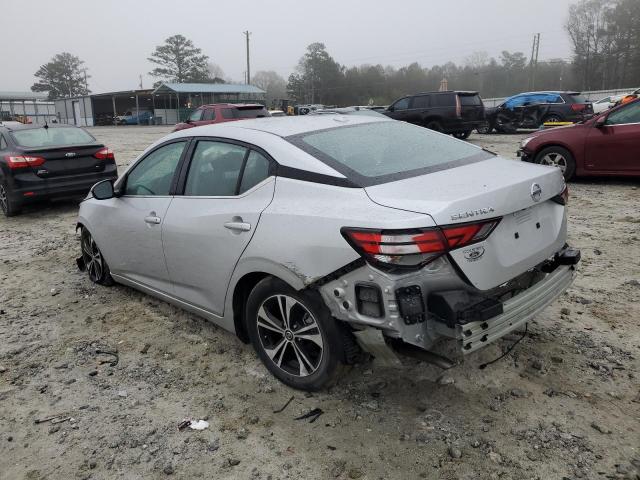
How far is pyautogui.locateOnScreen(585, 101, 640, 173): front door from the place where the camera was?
8219mm

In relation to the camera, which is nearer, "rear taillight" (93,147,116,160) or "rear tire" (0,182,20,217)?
"rear tire" (0,182,20,217)

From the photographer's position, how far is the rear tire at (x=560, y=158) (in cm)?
895

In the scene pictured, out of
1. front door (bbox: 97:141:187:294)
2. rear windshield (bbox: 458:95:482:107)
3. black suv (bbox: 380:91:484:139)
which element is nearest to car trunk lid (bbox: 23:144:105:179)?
front door (bbox: 97:141:187:294)

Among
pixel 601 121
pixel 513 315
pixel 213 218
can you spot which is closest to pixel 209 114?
pixel 601 121

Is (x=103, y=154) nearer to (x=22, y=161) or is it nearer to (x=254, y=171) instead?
(x=22, y=161)

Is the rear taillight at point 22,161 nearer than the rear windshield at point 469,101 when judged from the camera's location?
Yes

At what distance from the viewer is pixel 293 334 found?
3.05m

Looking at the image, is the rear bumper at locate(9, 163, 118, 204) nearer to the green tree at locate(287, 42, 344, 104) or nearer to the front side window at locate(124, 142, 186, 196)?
the front side window at locate(124, 142, 186, 196)

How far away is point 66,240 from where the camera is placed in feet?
23.4

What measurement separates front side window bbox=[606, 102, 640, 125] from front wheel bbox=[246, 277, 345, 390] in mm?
7621

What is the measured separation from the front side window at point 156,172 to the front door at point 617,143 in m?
7.32

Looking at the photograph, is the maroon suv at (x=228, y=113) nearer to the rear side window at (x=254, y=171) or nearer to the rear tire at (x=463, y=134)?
the rear tire at (x=463, y=134)

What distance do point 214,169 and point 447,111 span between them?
634 inches

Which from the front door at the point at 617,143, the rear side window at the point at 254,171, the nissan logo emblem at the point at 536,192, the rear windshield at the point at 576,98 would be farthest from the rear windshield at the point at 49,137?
the rear windshield at the point at 576,98
